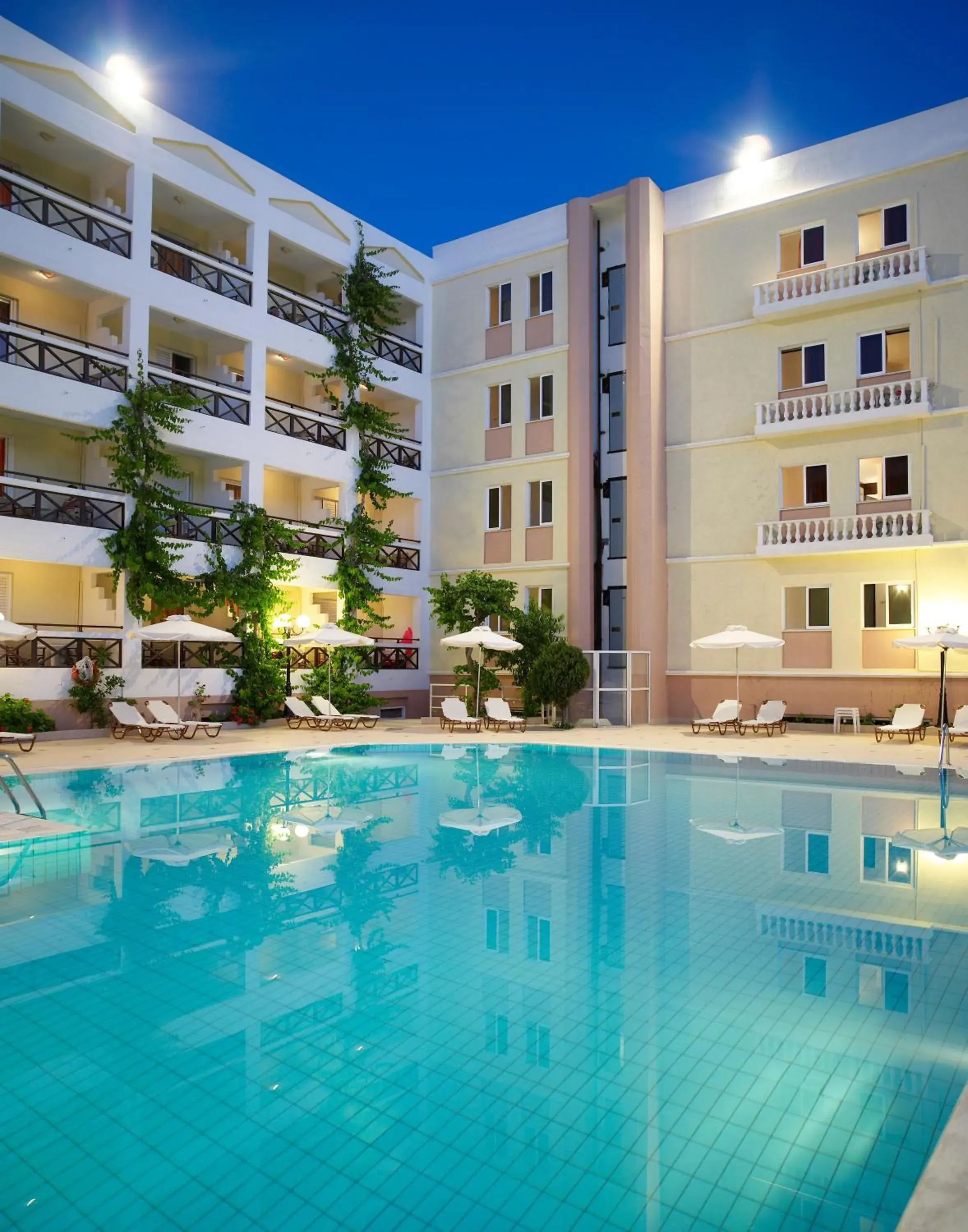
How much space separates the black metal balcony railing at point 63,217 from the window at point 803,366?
577 inches

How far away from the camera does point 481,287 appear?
2541 centimetres

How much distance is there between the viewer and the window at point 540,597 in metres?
23.4

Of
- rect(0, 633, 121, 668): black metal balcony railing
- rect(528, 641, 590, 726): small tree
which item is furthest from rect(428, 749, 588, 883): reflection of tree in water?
rect(0, 633, 121, 668): black metal balcony railing

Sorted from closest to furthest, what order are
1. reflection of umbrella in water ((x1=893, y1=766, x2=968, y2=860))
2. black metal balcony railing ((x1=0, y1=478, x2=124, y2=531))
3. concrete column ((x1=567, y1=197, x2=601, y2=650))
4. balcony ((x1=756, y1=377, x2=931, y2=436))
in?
1. reflection of umbrella in water ((x1=893, y1=766, x2=968, y2=860))
2. black metal balcony railing ((x1=0, y1=478, x2=124, y2=531))
3. balcony ((x1=756, y1=377, x2=931, y2=436))
4. concrete column ((x1=567, y1=197, x2=601, y2=650))

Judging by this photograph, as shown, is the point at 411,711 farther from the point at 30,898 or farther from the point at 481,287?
the point at 30,898

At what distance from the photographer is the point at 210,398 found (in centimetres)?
2064

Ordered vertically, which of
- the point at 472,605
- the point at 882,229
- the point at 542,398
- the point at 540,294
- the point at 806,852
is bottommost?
the point at 806,852

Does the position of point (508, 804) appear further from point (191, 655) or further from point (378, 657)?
point (378, 657)

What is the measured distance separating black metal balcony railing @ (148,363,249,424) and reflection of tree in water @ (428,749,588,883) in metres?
10.2

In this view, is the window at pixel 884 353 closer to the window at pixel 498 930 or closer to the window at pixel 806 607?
the window at pixel 806 607

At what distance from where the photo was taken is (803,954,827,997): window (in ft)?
16.8

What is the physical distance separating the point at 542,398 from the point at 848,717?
11.1m

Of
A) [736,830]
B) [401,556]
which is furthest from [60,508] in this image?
[736,830]

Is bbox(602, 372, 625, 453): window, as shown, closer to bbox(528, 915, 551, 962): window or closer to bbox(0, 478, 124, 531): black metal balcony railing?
bbox(0, 478, 124, 531): black metal balcony railing
